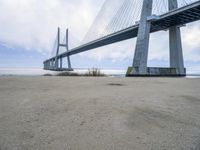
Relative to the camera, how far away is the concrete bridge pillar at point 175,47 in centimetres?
1398

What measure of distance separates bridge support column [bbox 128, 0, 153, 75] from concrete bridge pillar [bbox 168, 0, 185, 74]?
2.18 m

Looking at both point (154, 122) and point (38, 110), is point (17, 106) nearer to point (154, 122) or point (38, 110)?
point (38, 110)

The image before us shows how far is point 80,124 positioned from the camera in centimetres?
154

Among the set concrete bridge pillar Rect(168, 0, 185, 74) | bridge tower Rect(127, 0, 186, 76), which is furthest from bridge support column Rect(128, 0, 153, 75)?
concrete bridge pillar Rect(168, 0, 185, 74)

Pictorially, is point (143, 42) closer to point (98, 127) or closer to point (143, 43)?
point (143, 43)

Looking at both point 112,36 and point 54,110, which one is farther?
point 112,36

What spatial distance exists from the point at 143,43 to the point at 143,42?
82 millimetres

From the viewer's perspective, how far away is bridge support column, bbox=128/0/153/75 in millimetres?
13023

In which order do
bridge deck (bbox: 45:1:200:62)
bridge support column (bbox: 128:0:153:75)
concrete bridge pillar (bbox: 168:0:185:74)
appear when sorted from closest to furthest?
bridge deck (bbox: 45:1:200:62), bridge support column (bbox: 128:0:153:75), concrete bridge pillar (bbox: 168:0:185:74)

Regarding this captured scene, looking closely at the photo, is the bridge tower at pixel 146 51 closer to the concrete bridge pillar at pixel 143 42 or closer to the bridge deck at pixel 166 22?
the concrete bridge pillar at pixel 143 42

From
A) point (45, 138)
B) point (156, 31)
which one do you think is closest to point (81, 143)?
point (45, 138)

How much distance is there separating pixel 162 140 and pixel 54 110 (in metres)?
1.24

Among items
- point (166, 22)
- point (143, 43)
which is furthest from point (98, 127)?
point (166, 22)

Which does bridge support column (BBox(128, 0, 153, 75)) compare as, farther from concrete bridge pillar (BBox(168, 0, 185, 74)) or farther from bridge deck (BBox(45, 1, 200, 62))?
concrete bridge pillar (BBox(168, 0, 185, 74))
